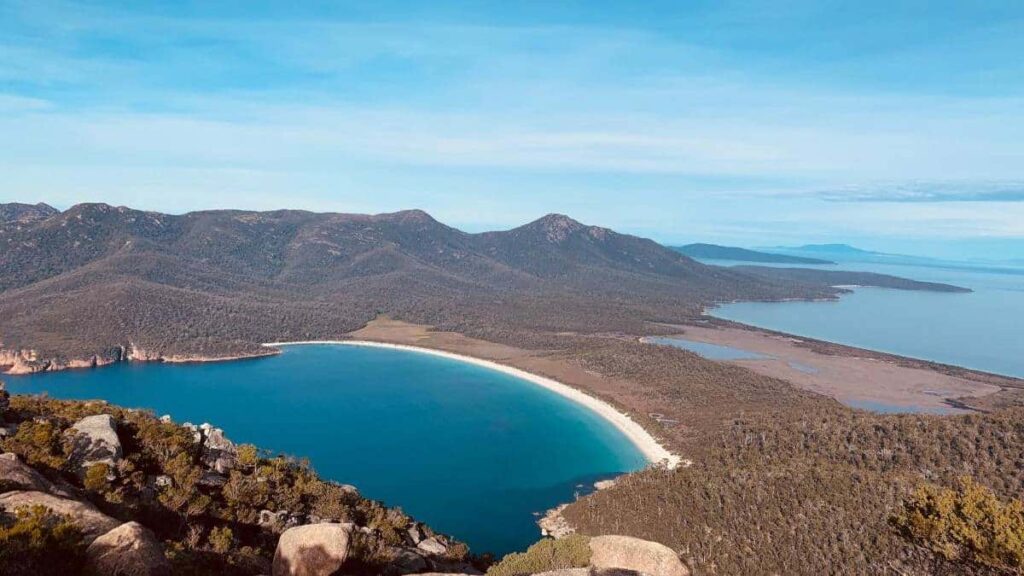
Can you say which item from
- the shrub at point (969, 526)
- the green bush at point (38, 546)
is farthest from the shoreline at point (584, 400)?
the green bush at point (38, 546)

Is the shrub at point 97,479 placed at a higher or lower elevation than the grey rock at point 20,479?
lower

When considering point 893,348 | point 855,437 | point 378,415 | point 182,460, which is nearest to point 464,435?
point 378,415

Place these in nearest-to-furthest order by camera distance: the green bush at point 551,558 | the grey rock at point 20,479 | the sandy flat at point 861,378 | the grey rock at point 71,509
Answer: the grey rock at point 71,509, the grey rock at point 20,479, the green bush at point 551,558, the sandy flat at point 861,378

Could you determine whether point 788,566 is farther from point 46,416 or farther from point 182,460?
point 46,416

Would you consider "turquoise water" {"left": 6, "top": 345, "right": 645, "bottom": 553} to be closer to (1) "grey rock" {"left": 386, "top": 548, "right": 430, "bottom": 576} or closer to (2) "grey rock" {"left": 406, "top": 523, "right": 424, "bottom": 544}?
(2) "grey rock" {"left": 406, "top": 523, "right": 424, "bottom": 544}

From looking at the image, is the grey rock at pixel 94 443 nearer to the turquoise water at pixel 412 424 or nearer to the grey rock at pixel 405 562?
the grey rock at pixel 405 562

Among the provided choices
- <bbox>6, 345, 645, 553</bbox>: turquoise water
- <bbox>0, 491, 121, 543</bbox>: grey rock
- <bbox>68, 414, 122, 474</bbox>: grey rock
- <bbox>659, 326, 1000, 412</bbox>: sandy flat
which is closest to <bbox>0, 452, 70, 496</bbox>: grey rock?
<bbox>0, 491, 121, 543</bbox>: grey rock
